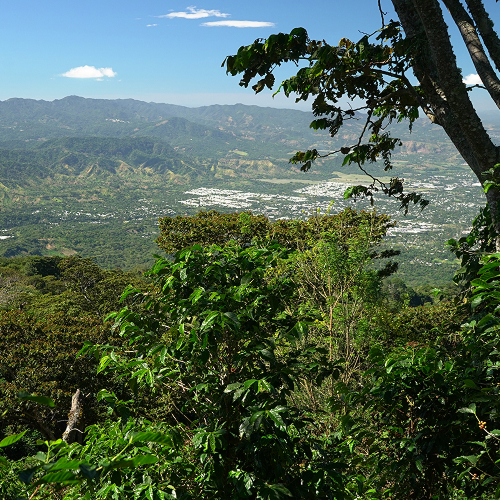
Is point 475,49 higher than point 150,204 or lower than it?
higher

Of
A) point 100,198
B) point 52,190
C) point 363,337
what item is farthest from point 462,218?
point 52,190

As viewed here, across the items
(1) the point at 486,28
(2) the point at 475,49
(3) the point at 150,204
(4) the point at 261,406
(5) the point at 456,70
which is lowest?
(3) the point at 150,204

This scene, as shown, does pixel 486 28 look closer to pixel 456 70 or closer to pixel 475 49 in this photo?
pixel 475 49

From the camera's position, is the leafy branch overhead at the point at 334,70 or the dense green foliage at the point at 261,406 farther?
the leafy branch overhead at the point at 334,70

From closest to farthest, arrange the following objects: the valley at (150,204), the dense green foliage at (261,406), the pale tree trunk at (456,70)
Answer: the dense green foliage at (261,406) < the pale tree trunk at (456,70) < the valley at (150,204)

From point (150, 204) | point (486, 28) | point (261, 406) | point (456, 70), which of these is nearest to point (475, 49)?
point (486, 28)

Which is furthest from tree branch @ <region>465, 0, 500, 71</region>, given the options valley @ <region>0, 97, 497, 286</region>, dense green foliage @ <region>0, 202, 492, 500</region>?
valley @ <region>0, 97, 497, 286</region>

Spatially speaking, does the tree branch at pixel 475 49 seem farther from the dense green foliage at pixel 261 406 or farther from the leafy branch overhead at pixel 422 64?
the dense green foliage at pixel 261 406

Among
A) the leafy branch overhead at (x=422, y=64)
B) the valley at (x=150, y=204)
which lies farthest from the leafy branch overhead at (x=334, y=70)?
the valley at (x=150, y=204)
